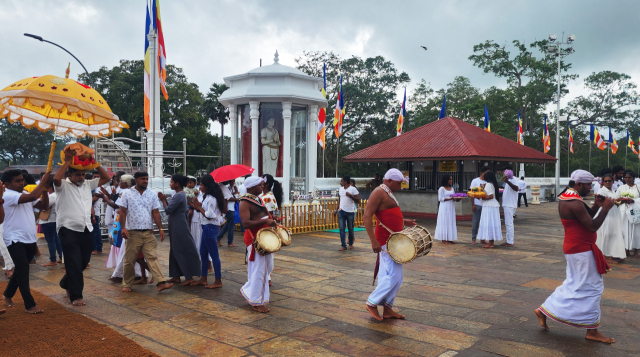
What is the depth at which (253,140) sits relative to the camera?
52.3 ft

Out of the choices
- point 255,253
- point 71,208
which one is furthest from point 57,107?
point 255,253

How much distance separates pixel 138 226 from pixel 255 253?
194 cm

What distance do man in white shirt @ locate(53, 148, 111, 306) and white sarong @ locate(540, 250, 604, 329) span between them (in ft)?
18.0

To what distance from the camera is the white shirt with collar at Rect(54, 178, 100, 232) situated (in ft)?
18.7

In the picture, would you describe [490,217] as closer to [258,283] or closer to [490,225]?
[490,225]

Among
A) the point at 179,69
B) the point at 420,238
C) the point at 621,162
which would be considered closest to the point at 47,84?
the point at 420,238

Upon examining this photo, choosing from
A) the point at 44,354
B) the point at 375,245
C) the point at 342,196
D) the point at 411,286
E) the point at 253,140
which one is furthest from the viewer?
the point at 253,140

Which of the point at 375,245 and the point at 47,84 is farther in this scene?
the point at 47,84

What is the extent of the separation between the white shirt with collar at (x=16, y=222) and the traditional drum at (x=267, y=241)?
110 inches

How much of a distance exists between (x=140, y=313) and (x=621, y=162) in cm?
4933

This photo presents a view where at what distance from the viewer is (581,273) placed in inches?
185

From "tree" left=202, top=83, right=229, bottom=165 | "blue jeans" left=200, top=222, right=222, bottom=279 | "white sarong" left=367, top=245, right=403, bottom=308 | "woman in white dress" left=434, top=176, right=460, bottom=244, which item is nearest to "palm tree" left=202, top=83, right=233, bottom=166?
"tree" left=202, top=83, right=229, bottom=165

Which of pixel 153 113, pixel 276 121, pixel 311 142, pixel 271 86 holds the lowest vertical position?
pixel 311 142

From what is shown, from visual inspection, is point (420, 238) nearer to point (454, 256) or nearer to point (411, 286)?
point (411, 286)
